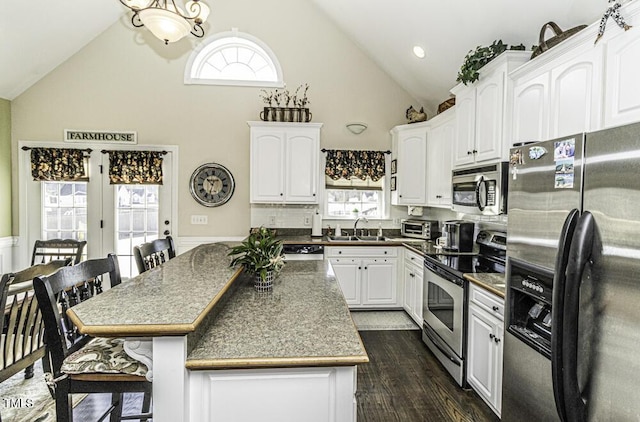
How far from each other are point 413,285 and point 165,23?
356 centimetres

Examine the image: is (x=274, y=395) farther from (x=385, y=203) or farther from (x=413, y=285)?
(x=385, y=203)

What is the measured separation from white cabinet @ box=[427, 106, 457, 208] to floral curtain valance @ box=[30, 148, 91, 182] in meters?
4.65

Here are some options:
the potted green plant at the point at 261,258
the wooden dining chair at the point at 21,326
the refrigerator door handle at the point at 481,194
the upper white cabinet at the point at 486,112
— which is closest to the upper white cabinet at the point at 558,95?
the upper white cabinet at the point at 486,112

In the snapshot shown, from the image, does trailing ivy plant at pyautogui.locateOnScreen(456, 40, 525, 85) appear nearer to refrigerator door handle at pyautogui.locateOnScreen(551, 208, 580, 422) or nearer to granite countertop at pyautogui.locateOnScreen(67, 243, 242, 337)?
refrigerator door handle at pyautogui.locateOnScreen(551, 208, 580, 422)

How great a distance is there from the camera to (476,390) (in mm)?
2586

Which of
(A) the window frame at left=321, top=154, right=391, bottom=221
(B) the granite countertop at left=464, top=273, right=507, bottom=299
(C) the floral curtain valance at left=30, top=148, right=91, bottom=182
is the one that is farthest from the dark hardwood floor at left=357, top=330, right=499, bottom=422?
(C) the floral curtain valance at left=30, top=148, right=91, bottom=182

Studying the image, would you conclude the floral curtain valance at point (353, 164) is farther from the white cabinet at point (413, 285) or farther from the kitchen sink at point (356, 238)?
the white cabinet at point (413, 285)

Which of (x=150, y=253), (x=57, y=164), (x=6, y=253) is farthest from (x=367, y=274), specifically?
(x=6, y=253)

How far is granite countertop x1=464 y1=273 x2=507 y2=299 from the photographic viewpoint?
7.28 feet

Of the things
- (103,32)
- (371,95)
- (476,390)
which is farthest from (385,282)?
(103,32)

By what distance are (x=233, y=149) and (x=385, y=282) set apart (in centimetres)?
281

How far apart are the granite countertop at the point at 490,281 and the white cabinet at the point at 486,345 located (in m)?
0.04

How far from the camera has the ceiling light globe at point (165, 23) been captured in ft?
7.59

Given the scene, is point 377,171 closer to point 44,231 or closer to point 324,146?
point 324,146
